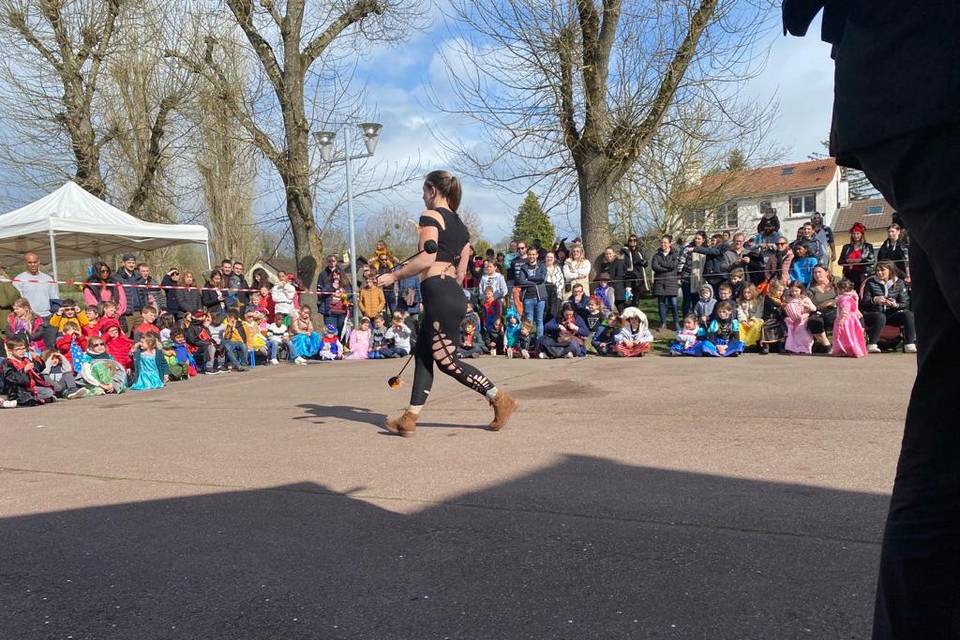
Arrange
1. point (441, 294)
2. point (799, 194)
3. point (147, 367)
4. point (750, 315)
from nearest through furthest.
A: point (441, 294), point (147, 367), point (750, 315), point (799, 194)

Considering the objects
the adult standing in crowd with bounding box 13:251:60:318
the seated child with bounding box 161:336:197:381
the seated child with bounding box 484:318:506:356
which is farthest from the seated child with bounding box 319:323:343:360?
the adult standing in crowd with bounding box 13:251:60:318

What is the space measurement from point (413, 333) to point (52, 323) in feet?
20.7

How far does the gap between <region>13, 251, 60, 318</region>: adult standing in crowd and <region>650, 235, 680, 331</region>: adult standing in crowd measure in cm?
1126

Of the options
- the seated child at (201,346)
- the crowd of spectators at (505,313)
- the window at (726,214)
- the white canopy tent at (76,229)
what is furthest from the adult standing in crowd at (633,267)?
the window at (726,214)

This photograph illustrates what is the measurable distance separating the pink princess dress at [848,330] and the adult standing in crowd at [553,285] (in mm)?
5153

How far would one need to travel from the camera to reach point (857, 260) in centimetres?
1262

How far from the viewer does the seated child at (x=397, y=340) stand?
14211 mm

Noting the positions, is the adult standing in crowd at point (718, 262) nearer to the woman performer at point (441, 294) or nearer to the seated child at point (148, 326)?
the woman performer at point (441, 294)

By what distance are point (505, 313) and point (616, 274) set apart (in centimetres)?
257

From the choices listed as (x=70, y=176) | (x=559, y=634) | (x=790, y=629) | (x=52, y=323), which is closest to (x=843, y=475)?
(x=790, y=629)

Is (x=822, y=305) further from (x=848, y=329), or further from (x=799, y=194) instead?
(x=799, y=194)

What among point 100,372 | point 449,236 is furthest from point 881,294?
point 100,372

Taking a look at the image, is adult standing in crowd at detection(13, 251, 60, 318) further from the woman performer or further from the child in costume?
the child in costume

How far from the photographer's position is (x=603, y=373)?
949cm
